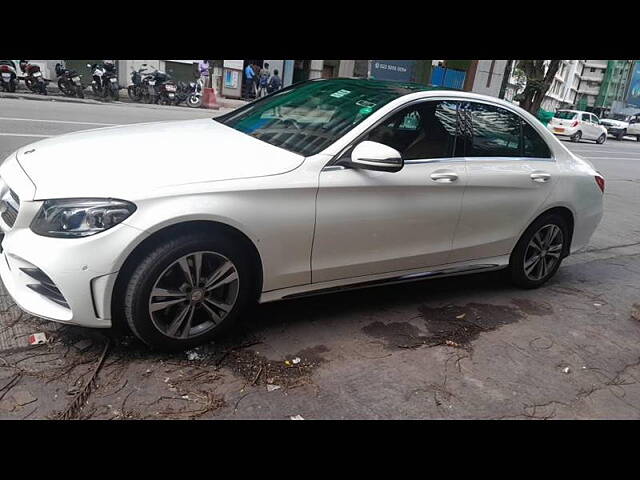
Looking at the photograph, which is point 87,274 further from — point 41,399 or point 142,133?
point 142,133

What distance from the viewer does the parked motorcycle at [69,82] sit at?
15508 millimetres

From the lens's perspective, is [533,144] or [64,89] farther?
[64,89]

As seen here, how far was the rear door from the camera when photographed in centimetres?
385

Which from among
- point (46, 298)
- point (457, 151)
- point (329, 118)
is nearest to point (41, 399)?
point (46, 298)

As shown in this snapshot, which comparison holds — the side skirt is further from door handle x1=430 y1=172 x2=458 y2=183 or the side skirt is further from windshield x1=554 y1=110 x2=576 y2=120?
windshield x1=554 y1=110 x2=576 y2=120

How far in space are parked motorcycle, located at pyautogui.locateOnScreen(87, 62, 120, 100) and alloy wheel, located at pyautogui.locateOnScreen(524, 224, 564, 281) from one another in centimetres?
1531

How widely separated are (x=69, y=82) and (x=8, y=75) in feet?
5.58

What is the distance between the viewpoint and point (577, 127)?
27.4m

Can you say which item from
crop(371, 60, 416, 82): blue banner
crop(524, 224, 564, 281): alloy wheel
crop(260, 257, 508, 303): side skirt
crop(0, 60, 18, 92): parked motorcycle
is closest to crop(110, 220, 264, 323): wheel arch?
crop(260, 257, 508, 303): side skirt

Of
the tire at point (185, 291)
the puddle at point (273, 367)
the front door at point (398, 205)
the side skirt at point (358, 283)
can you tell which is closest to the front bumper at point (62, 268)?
the tire at point (185, 291)

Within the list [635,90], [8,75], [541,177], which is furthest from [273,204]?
[635,90]

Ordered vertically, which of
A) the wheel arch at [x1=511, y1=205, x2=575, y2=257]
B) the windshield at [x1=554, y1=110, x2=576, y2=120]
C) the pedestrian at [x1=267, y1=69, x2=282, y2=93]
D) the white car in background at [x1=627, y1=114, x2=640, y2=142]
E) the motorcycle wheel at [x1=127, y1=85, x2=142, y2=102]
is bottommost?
the white car in background at [x1=627, y1=114, x2=640, y2=142]

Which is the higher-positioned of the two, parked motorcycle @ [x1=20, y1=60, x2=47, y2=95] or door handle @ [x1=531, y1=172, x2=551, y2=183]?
door handle @ [x1=531, y1=172, x2=551, y2=183]

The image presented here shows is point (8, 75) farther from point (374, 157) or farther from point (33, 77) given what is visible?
point (374, 157)
